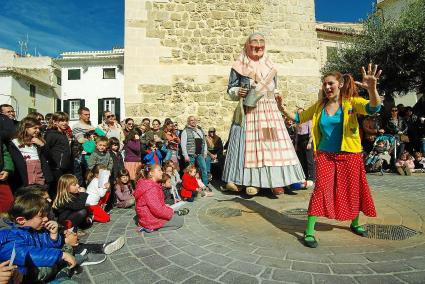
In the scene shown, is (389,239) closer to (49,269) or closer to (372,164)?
(49,269)

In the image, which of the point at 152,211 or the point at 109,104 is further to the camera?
the point at 109,104

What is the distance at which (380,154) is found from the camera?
798 centimetres

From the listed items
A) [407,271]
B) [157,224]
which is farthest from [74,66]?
[407,271]

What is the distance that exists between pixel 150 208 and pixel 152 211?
4 centimetres

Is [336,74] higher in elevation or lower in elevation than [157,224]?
higher

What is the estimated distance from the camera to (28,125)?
414 centimetres

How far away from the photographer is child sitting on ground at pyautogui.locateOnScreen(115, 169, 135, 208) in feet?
16.6

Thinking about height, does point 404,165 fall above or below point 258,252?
above

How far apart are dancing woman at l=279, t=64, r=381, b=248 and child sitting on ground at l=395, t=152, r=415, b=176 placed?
5.29m

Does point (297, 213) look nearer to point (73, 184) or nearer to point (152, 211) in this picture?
point (152, 211)

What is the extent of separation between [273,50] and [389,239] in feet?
25.0

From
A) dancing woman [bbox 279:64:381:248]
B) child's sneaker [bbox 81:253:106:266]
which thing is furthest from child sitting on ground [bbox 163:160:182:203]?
dancing woman [bbox 279:64:381:248]

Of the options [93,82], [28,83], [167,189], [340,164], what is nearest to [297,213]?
[340,164]

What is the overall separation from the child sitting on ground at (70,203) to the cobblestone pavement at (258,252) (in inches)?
10.7
